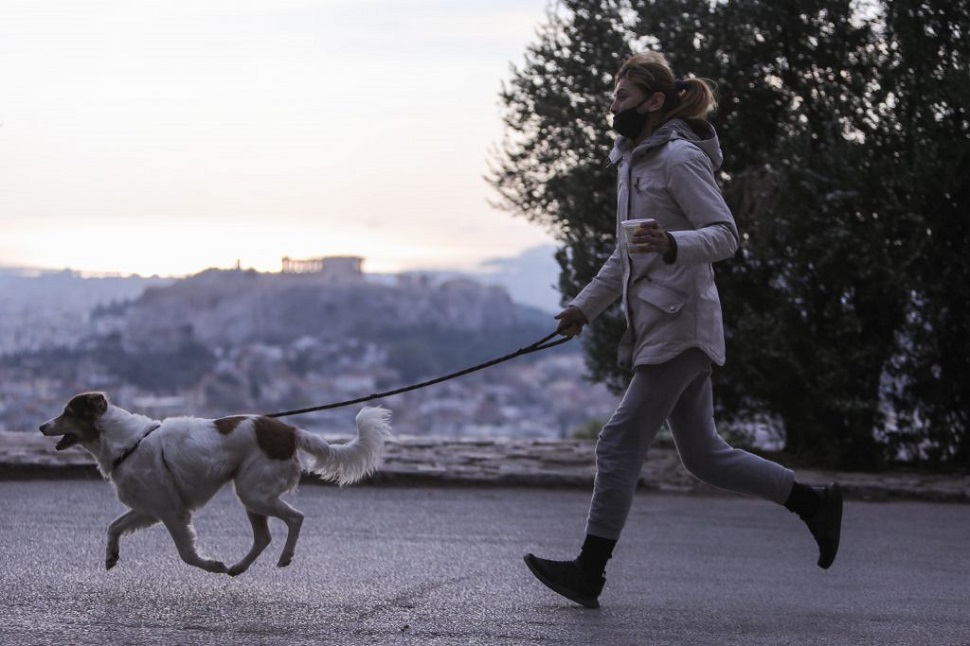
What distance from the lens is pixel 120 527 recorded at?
21.4ft

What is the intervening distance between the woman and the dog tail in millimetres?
1290

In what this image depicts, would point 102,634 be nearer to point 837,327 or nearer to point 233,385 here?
point 837,327

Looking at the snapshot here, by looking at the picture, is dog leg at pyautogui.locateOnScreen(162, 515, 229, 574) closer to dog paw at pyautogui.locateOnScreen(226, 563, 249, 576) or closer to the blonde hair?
dog paw at pyautogui.locateOnScreen(226, 563, 249, 576)

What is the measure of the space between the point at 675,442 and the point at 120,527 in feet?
9.01

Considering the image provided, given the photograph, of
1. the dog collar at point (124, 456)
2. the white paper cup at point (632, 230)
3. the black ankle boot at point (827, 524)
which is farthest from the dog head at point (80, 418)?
the black ankle boot at point (827, 524)

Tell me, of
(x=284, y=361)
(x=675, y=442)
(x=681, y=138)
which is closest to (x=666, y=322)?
(x=675, y=442)

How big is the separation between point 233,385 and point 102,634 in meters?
25.1

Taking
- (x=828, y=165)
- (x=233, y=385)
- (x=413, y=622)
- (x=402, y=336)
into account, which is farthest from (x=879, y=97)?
(x=402, y=336)

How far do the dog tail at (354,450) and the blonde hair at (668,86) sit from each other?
2273 millimetres

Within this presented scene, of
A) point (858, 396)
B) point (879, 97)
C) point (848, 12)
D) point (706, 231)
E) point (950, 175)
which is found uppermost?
point (848, 12)

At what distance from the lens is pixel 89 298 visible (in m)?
28.9

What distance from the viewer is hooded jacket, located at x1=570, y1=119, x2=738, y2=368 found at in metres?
5.93

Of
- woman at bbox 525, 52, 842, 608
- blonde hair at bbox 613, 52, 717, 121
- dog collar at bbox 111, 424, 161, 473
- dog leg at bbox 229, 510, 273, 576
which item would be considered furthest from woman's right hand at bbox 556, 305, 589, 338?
dog collar at bbox 111, 424, 161, 473

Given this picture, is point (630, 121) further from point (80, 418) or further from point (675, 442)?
point (80, 418)
